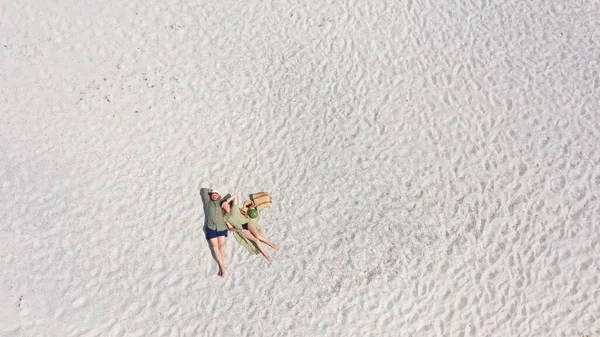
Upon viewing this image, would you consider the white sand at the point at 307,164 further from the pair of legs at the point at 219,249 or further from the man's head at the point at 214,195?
the man's head at the point at 214,195

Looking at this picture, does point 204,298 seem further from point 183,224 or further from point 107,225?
point 107,225

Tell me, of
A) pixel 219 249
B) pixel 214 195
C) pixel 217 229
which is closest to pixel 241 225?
pixel 217 229

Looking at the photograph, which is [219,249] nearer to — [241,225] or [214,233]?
[214,233]

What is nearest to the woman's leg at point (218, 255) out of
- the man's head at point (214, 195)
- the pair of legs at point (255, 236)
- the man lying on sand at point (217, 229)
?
the man lying on sand at point (217, 229)

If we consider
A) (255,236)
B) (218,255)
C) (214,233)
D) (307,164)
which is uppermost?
(307,164)

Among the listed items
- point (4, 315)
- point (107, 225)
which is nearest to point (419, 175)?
point (107, 225)

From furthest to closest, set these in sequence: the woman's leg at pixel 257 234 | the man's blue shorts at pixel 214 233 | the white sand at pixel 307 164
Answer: the woman's leg at pixel 257 234, the man's blue shorts at pixel 214 233, the white sand at pixel 307 164
